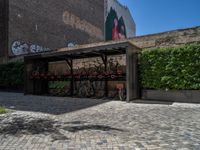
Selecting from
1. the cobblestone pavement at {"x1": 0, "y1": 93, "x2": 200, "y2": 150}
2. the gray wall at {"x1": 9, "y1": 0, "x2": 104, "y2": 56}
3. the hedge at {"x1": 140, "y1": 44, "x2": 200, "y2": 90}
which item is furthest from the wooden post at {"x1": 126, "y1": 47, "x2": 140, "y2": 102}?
the gray wall at {"x1": 9, "y1": 0, "x2": 104, "y2": 56}

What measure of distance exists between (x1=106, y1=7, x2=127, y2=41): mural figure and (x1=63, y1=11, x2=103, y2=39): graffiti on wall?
2192 millimetres

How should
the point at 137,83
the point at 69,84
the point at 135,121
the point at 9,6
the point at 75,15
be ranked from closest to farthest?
the point at 135,121 < the point at 137,83 < the point at 69,84 < the point at 9,6 < the point at 75,15

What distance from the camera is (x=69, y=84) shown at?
15.2 meters

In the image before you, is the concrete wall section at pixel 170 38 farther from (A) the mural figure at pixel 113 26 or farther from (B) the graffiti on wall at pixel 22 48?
(A) the mural figure at pixel 113 26

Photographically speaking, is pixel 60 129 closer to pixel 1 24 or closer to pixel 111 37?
pixel 1 24

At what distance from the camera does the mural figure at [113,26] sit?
36.1m

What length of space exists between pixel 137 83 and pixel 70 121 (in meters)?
6.30

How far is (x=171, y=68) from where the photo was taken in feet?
36.3

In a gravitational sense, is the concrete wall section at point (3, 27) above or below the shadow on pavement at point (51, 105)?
above

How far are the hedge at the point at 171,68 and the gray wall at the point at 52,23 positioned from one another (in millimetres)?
14507

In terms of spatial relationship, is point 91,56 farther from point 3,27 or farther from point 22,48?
point 3,27

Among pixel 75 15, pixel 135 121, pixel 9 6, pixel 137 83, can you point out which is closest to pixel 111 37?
pixel 75 15

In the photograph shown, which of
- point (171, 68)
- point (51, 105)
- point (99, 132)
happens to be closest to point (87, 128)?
point (99, 132)

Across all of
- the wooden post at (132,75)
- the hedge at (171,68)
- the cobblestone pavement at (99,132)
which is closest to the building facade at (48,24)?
the wooden post at (132,75)
